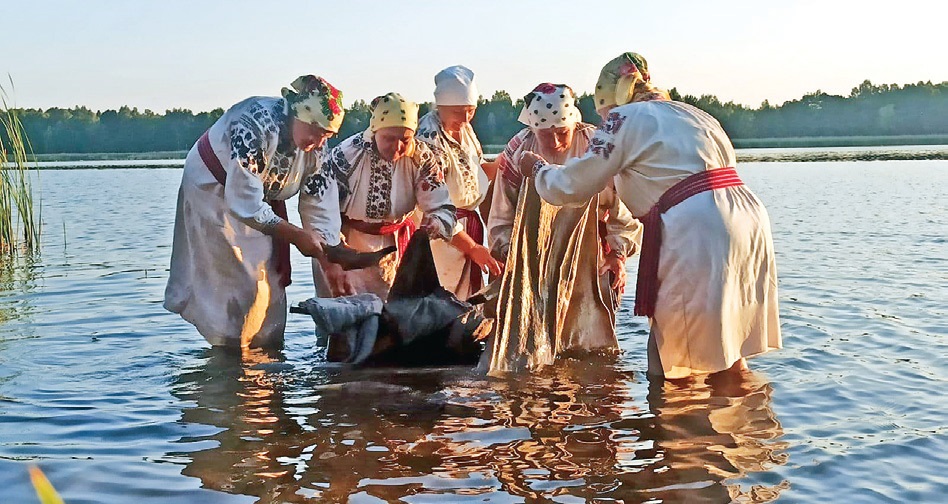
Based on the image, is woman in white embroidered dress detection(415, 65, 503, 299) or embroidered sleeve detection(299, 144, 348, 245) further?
woman in white embroidered dress detection(415, 65, 503, 299)

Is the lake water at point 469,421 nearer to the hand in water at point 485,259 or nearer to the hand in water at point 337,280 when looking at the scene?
the hand in water at point 337,280

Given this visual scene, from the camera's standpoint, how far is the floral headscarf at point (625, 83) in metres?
5.22

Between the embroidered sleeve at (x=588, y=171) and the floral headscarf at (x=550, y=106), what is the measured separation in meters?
0.71

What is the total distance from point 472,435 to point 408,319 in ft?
4.12

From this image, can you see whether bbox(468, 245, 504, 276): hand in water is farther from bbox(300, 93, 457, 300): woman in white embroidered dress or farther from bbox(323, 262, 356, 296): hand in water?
bbox(323, 262, 356, 296): hand in water

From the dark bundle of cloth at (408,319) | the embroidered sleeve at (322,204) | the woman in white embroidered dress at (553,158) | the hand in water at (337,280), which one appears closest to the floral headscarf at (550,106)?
the woman in white embroidered dress at (553,158)

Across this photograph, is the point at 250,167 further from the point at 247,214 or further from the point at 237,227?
the point at 237,227

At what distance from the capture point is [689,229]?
4.84 metres

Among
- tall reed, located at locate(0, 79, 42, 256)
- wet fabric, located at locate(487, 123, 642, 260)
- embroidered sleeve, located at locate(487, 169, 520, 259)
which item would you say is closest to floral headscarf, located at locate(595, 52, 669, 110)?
wet fabric, located at locate(487, 123, 642, 260)

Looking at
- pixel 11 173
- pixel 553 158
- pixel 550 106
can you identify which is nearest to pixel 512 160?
pixel 553 158

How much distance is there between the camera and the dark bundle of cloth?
6043mm

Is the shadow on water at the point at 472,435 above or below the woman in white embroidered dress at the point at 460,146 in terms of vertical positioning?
below

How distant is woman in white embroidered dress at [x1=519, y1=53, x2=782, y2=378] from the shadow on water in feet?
1.41

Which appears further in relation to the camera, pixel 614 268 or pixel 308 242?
pixel 614 268
